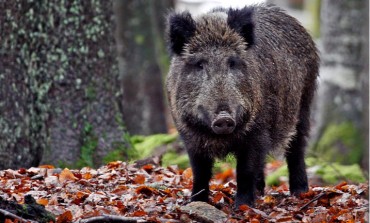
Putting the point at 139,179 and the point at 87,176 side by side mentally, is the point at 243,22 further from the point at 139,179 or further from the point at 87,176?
the point at 87,176

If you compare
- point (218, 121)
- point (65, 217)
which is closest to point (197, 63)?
point (218, 121)

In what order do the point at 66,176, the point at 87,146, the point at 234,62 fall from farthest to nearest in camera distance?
the point at 87,146 < the point at 66,176 < the point at 234,62

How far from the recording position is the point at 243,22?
717 centimetres

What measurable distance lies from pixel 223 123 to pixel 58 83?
131 inches

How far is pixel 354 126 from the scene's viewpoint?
14367 millimetres

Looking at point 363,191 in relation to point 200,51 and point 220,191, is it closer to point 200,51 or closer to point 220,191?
point 220,191

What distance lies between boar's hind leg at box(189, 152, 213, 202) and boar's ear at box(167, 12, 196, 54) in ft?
3.13

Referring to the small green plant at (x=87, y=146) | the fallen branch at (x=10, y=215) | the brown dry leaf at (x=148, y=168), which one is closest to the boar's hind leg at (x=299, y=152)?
the brown dry leaf at (x=148, y=168)

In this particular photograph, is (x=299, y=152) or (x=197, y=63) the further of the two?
(x=299, y=152)

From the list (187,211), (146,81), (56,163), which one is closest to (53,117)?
(56,163)

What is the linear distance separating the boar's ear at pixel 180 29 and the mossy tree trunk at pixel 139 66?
8.04 metres

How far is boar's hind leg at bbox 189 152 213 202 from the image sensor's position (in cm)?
723

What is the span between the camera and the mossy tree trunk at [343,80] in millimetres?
14062

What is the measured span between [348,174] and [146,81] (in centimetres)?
575
